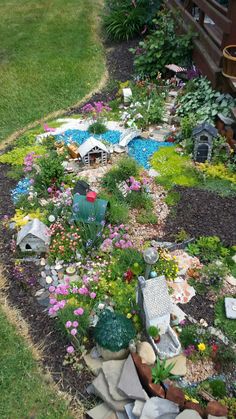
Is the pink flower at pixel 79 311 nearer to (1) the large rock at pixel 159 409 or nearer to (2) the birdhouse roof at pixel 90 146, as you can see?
(1) the large rock at pixel 159 409

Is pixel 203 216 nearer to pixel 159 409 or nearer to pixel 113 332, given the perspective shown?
pixel 113 332

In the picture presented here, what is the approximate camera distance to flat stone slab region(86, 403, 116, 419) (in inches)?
172

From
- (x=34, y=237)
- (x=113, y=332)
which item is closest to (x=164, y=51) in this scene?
(x=34, y=237)

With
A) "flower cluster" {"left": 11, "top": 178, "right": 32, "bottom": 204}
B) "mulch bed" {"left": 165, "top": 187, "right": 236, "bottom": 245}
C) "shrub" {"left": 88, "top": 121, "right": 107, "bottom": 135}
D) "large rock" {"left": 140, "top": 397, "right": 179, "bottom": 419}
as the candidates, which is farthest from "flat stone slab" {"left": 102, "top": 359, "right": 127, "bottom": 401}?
"shrub" {"left": 88, "top": 121, "right": 107, "bottom": 135}

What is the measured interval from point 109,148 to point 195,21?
4.86m

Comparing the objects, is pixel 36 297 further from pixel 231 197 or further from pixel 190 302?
pixel 231 197

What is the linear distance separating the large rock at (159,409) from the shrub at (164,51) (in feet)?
28.6

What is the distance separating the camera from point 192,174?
24.8 feet

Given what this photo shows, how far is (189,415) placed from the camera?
4012mm

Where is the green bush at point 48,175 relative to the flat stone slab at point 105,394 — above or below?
above

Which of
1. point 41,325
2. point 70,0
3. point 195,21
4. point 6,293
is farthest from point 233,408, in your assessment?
point 70,0

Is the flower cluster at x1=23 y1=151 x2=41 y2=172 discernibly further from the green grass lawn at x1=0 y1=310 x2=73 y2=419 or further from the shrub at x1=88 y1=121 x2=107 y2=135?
the green grass lawn at x1=0 y1=310 x2=73 y2=419

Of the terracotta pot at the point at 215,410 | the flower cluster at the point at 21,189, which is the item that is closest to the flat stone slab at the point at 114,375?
the terracotta pot at the point at 215,410

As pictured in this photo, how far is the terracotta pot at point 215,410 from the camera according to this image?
13.5ft
